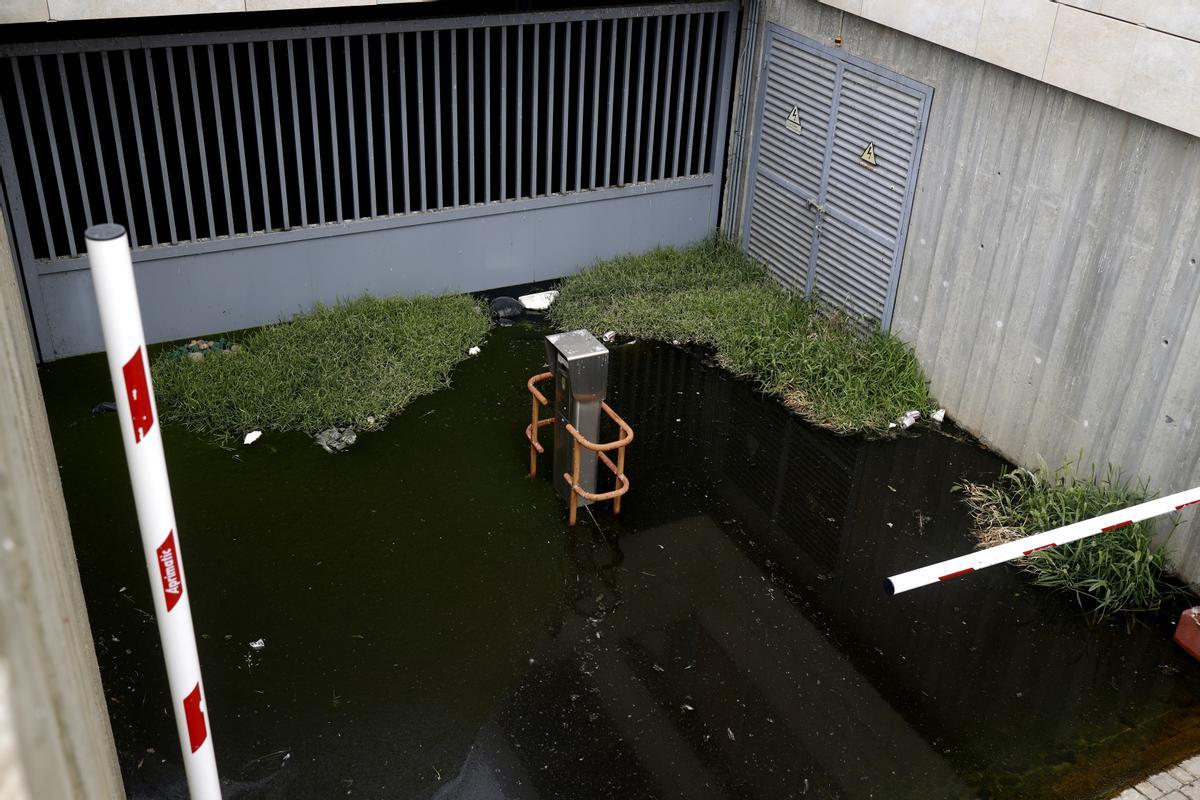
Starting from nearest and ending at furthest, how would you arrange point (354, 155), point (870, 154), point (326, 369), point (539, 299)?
point (326, 369)
point (870, 154)
point (354, 155)
point (539, 299)

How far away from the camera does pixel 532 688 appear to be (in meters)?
5.45

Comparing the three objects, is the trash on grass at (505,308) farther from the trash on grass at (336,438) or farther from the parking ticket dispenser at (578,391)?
the parking ticket dispenser at (578,391)

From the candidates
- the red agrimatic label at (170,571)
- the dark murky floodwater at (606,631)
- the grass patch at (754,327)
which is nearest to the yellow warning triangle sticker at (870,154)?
the grass patch at (754,327)

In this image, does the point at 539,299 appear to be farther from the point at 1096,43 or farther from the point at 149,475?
the point at 149,475

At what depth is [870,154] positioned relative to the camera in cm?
796

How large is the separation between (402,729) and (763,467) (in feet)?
10.5

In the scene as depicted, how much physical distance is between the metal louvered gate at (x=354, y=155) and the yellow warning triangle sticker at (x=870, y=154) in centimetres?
184

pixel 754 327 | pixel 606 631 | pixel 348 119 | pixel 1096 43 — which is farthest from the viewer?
pixel 754 327

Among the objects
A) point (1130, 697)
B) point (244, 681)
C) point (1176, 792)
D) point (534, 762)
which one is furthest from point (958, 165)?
point (244, 681)

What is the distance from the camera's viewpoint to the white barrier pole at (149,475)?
2.53 metres

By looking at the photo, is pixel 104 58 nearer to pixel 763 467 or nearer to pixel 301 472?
pixel 301 472

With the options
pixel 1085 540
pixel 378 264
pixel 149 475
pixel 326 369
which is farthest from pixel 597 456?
pixel 149 475

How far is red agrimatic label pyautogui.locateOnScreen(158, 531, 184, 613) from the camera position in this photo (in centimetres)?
284

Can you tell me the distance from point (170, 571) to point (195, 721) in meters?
0.52
